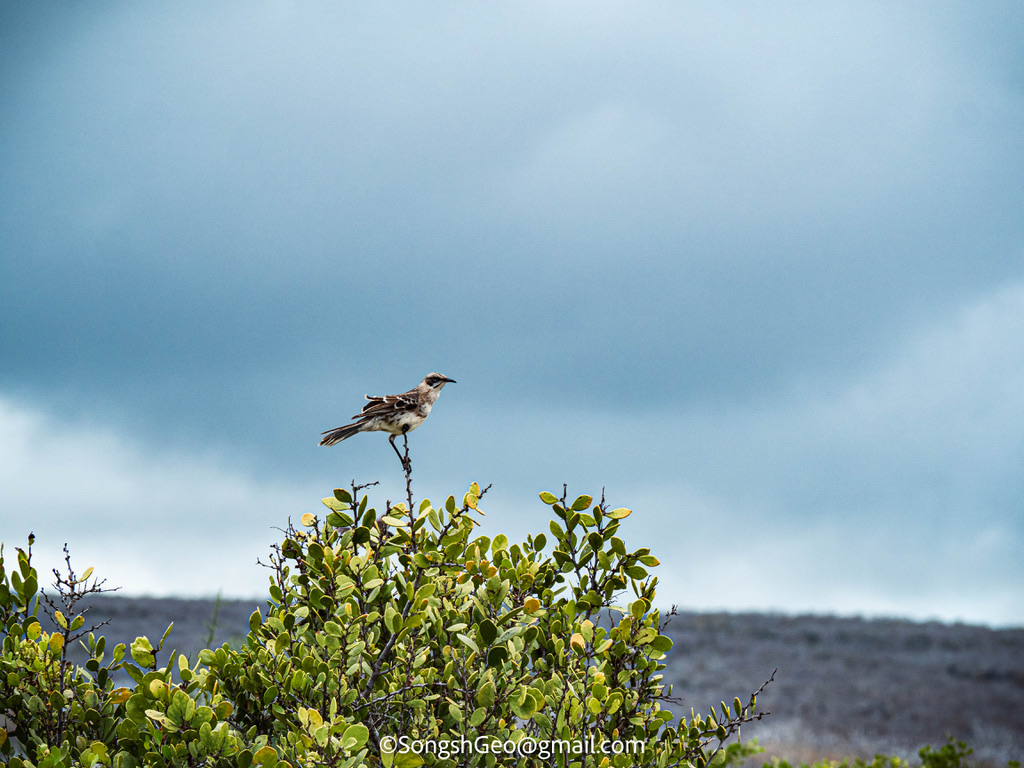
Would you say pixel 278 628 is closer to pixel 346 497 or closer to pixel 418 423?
pixel 346 497

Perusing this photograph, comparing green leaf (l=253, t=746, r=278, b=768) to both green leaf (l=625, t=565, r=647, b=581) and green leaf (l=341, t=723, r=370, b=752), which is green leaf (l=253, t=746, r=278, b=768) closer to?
green leaf (l=341, t=723, r=370, b=752)

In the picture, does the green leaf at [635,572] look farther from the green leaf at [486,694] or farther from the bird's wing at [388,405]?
the bird's wing at [388,405]

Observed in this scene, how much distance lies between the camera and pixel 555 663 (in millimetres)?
3291

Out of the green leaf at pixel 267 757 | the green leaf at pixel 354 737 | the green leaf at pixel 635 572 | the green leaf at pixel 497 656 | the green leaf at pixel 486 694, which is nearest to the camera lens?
the green leaf at pixel 354 737

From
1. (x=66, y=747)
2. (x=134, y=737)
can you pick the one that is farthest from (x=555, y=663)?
(x=66, y=747)

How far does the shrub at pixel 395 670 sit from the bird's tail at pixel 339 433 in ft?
2.99

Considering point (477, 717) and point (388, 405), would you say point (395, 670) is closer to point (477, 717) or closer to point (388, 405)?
point (477, 717)

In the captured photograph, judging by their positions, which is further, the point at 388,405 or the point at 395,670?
the point at 388,405

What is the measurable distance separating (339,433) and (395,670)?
1624 millimetres

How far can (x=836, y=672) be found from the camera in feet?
78.4

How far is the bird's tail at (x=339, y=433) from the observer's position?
4441 mm

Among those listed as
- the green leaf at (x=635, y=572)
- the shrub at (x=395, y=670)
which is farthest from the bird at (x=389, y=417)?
the green leaf at (x=635, y=572)

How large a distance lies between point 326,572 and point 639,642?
4.23 ft

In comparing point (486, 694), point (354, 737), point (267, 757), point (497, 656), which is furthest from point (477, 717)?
point (267, 757)
